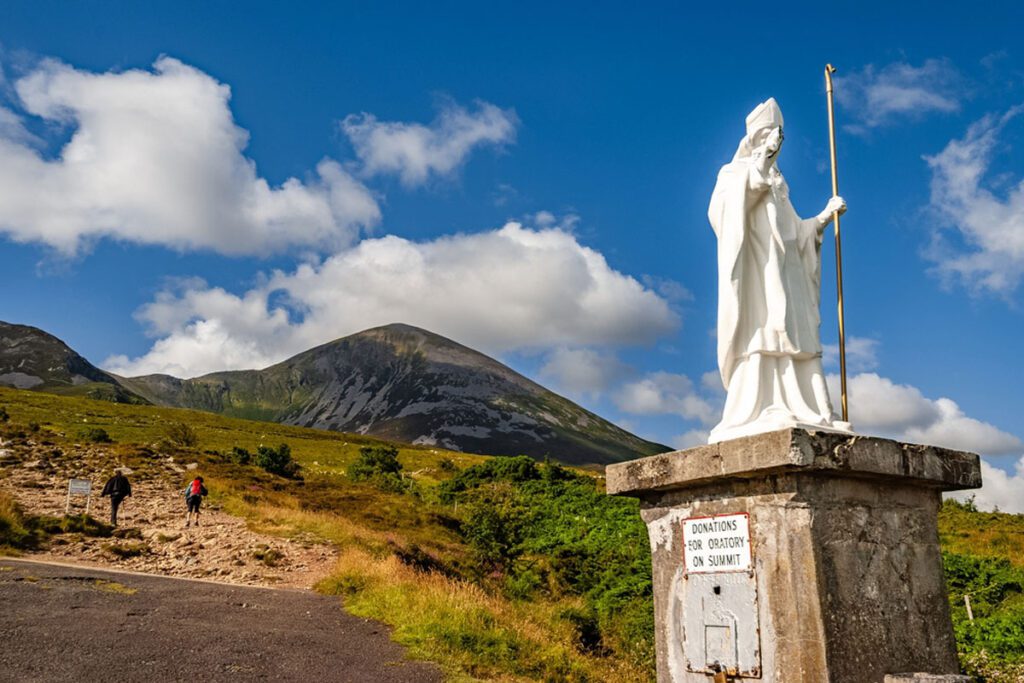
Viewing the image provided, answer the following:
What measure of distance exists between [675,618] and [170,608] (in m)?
11.3

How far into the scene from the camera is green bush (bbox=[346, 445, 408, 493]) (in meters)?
39.6

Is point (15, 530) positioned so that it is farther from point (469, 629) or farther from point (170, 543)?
point (469, 629)

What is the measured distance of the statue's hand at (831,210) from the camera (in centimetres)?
568

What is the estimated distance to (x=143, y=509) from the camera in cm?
2456

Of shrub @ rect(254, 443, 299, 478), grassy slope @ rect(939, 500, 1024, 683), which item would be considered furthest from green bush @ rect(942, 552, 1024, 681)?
shrub @ rect(254, 443, 299, 478)

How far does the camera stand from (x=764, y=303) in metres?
5.52

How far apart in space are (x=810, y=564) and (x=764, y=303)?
1.92 m

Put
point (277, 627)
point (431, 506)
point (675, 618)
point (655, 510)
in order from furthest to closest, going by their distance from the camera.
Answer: point (431, 506) → point (277, 627) → point (655, 510) → point (675, 618)

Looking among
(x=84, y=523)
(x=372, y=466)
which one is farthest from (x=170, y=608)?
(x=372, y=466)

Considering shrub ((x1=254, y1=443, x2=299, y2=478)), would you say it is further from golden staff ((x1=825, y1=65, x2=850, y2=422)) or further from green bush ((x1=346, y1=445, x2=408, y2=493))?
golden staff ((x1=825, y1=65, x2=850, y2=422))

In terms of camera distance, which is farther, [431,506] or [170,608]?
[431,506]

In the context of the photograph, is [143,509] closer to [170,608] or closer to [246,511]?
[246,511]

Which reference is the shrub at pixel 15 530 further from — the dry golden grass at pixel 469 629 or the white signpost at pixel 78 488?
the dry golden grass at pixel 469 629

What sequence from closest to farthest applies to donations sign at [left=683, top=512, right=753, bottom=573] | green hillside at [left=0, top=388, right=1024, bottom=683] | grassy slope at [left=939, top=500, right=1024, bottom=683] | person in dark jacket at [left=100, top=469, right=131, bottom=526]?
1. donations sign at [left=683, top=512, right=753, bottom=573]
2. grassy slope at [left=939, top=500, right=1024, bottom=683]
3. green hillside at [left=0, top=388, right=1024, bottom=683]
4. person in dark jacket at [left=100, top=469, right=131, bottom=526]
